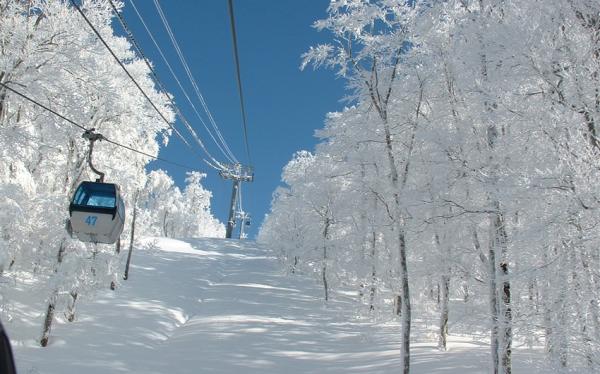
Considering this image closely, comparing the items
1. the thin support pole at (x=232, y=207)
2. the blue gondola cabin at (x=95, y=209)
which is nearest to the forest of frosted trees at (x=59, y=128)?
the blue gondola cabin at (x=95, y=209)

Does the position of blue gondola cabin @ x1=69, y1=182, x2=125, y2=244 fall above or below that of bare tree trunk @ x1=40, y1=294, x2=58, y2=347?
above

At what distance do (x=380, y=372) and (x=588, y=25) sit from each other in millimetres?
11119

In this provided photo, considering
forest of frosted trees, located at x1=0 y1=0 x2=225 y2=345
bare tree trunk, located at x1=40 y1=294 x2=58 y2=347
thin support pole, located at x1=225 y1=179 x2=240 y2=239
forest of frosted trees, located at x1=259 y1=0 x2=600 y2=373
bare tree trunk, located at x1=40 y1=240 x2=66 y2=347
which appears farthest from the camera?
thin support pole, located at x1=225 y1=179 x2=240 y2=239

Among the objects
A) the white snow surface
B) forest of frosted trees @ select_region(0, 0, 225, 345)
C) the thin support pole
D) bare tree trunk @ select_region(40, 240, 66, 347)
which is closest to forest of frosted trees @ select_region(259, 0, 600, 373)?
the white snow surface

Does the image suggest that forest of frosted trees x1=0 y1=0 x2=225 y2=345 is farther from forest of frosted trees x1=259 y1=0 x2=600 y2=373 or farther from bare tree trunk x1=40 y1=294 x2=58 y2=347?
forest of frosted trees x1=259 y1=0 x2=600 y2=373

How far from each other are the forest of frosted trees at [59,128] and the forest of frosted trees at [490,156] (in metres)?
6.52

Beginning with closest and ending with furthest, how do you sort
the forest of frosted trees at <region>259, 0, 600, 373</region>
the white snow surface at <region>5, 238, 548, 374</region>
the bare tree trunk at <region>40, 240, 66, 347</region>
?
the forest of frosted trees at <region>259, 0, 600, 373</region> < the white snow surface at <region>5, 238, 548, 374</region> < the bare tree trunk at <region>40, 240, 66, 347</region>

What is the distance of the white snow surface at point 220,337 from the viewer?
1527cm

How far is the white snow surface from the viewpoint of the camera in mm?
15273

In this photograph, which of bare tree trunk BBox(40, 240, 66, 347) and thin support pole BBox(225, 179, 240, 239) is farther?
thin support pole BBox(225, 179, 240, 239)

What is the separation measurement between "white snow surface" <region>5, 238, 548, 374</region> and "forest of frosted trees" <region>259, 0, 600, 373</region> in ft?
5.09

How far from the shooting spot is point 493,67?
30.2 feet

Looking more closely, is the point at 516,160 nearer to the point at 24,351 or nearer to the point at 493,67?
the point at 493,67

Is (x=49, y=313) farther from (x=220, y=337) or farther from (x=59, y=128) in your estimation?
(x=59, y=128)
